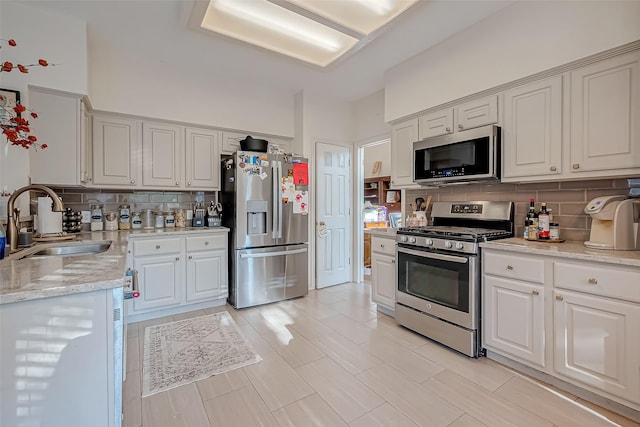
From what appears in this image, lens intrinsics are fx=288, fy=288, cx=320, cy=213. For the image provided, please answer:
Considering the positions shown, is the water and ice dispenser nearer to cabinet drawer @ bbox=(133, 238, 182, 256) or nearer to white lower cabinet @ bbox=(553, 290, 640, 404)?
cabinet drawer @ bbox=(133, 238, 182, 256)

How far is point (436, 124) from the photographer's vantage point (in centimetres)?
284

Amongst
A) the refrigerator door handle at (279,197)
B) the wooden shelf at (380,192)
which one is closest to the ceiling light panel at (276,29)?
the refrigerator door handle at (279,197)

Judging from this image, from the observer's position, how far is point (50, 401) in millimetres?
1066

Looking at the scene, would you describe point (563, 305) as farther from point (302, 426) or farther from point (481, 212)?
point (302, 426)

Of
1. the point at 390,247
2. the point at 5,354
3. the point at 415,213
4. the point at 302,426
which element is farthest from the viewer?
the point at 415,213

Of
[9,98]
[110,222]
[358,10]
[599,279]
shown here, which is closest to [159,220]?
[110,222]

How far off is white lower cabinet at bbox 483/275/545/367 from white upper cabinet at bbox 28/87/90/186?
11.6ft

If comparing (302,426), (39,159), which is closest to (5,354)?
(302,426)

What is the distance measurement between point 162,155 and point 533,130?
3.59 m

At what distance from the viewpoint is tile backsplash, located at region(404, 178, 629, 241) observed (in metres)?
2.08

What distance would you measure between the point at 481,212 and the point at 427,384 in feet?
5.20

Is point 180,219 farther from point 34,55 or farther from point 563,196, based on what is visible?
point 563,196

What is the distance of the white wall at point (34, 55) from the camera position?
220 cm

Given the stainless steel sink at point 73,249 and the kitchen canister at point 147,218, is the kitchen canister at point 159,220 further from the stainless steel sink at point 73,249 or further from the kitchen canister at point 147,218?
the stainless steel sink at point 73,249
